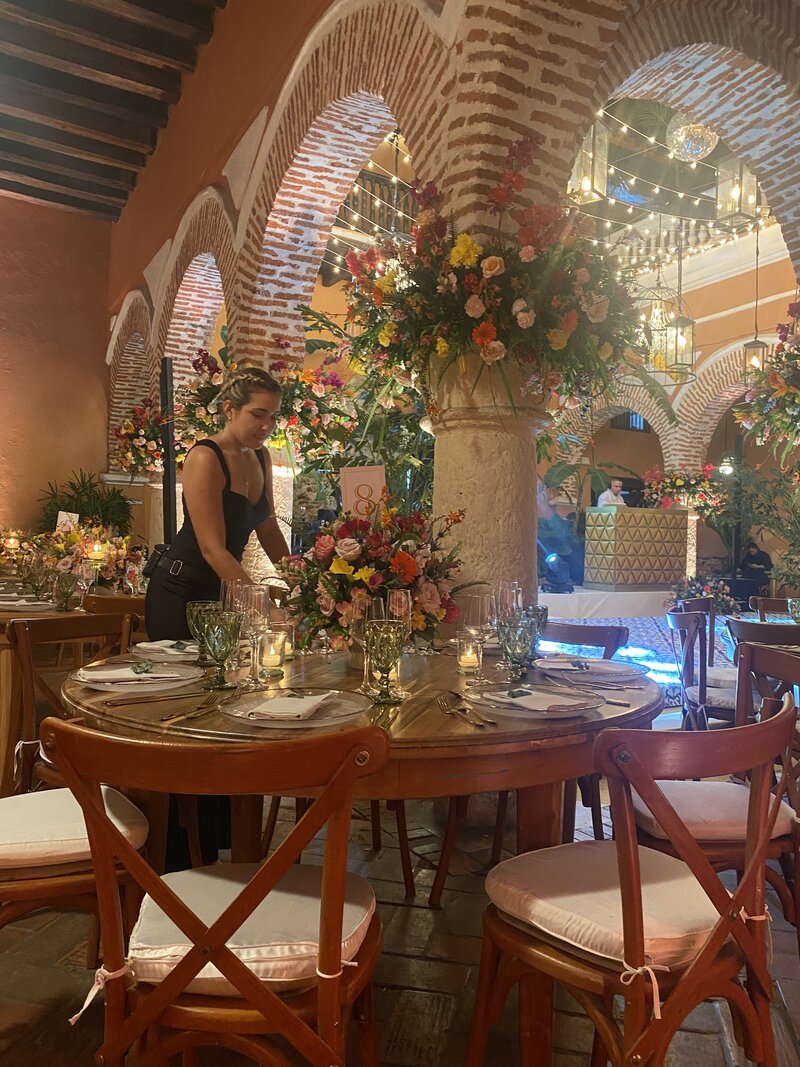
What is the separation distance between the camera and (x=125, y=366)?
31.6 ft

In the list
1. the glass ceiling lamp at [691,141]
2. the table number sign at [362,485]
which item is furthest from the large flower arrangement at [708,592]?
the table number sign at [362,485]

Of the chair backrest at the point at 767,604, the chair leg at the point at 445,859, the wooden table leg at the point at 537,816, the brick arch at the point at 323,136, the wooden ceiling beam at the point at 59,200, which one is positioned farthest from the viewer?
the wooden ceiling beam at the point at 59,200

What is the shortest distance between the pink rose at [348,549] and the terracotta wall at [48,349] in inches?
322

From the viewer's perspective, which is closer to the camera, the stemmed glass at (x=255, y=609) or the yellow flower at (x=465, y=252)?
the stemmed glass at (x=255, y=609)

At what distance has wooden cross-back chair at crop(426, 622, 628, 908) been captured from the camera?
2369 millimetres

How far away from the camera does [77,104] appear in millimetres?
7324

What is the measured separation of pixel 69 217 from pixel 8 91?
2465mm

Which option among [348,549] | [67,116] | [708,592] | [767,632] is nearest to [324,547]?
[348,549]

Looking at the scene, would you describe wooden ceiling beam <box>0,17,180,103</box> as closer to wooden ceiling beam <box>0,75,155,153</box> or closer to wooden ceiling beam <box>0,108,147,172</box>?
wooden ceiling beam <box>0,75,155,153</box>

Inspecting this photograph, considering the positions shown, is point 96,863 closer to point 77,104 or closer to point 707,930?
point 707,930

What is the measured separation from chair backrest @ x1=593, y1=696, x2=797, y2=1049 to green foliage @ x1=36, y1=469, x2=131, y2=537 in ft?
27.6

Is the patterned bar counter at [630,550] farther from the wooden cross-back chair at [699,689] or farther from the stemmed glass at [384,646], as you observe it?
the stemmed glass at [384,646]

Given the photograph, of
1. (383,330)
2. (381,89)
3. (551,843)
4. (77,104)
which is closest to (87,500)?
(77,104)

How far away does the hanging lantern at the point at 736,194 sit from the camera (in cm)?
1084
